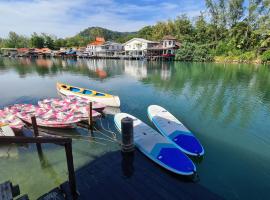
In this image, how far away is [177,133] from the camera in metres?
8.84

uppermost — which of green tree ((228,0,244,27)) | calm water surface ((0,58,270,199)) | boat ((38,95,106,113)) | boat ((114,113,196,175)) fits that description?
green tree ((228,0,244,27))

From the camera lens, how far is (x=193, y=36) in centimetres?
5959

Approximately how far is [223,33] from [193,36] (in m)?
8.90

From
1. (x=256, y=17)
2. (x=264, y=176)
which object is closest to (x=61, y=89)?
(x=264, y=176)

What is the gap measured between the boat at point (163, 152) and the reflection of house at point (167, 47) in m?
50.4

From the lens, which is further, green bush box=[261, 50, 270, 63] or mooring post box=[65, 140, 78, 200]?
green bush box=[261, 50, 270, 63]

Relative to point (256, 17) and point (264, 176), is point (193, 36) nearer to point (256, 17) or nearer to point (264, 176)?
point (256, 17)

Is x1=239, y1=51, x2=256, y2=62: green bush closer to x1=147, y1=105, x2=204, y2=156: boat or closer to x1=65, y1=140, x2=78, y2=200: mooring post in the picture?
x1=147, y1=105, x2=204, y2=156: boat

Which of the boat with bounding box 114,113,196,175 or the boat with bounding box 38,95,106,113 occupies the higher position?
the boat with bounding box 38,95,106,113

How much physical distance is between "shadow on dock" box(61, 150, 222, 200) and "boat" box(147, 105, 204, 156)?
154 cm

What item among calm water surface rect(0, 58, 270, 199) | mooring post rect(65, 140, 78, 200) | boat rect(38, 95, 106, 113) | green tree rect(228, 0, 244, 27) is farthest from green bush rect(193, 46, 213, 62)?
mooring post rect(65, 140, 78, 200)

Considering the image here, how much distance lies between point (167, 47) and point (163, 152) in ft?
178

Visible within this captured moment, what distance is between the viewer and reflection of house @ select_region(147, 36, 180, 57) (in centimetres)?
5723

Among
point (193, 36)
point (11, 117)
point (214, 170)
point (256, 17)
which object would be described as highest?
point (256, 17)
